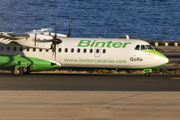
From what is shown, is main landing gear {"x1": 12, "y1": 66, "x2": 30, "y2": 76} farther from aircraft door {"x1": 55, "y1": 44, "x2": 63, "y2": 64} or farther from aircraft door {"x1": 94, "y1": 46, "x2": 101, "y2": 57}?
aircraft door {"x1": 94, "y1": 46, "x2": 101, "y2": 57}

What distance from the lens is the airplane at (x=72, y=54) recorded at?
25.3 m

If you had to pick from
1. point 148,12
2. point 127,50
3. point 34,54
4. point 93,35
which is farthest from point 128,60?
point 148,12

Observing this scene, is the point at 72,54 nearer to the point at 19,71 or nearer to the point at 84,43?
the point at 84,43

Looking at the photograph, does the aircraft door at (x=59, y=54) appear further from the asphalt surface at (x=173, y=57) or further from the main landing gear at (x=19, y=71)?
the asphalt surface at (x=173, y=57)

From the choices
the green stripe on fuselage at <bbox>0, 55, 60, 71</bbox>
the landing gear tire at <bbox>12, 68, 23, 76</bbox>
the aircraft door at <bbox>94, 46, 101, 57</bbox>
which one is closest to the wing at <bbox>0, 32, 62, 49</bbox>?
the green stripe on fuselage at <bbox>0, 55, 60, 71</bbox>

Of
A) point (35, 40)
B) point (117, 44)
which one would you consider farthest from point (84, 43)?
point (35, 40)

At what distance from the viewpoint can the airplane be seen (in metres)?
25.3

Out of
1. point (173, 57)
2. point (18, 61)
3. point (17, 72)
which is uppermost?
point (18, 61)

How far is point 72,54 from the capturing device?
1011 inches

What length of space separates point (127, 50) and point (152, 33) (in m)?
106

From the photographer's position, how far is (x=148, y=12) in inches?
6093

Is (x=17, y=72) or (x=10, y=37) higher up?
(x=10, y=37)
